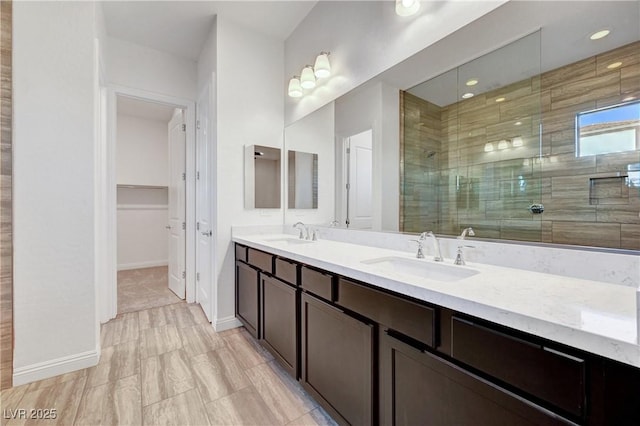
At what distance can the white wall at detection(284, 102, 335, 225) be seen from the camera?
232cm

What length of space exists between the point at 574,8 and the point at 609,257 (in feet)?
3.19

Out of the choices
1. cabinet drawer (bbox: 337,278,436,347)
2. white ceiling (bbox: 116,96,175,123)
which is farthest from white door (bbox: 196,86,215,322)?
cabinet drawer (bbox: 337,278,436,347)

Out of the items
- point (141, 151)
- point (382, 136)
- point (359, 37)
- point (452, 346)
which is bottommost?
point (452, 346)

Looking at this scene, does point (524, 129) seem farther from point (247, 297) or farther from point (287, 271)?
point (247, 297)

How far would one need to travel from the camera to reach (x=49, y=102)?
1844 millimetres

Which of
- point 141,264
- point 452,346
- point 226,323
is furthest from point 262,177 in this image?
point 141,264

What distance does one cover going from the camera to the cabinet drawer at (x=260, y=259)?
191 cm

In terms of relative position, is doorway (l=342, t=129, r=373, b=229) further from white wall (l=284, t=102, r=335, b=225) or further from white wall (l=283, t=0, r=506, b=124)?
white wall (l=283, t=0, r=506, b=124)

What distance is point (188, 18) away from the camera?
2.51 m

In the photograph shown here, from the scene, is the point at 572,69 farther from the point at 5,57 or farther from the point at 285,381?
the point at 5,57

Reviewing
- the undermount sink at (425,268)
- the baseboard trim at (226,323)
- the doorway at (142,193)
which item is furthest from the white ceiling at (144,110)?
the undermount sink at (425,268)

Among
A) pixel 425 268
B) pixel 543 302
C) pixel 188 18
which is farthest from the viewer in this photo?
pixel 188 18

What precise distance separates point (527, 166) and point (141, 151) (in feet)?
18.3

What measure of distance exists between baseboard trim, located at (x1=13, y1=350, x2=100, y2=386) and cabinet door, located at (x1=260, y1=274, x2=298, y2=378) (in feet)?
3.90
